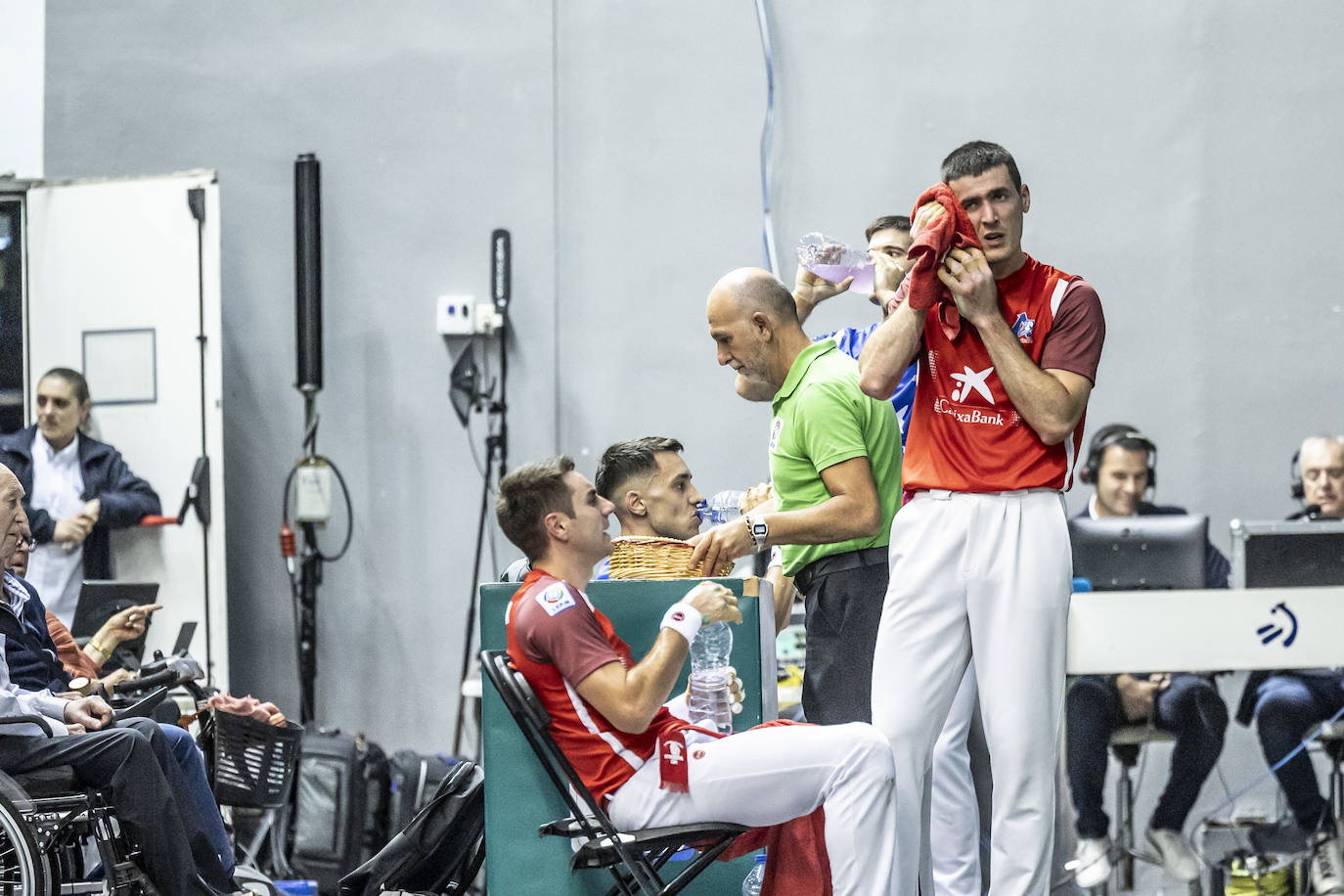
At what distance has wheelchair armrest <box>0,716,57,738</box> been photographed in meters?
3.12

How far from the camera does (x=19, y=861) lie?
2.98m

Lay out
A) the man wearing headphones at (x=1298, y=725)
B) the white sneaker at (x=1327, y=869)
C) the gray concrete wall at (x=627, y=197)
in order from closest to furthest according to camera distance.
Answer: the white sneaker at (x=1327, y=869) < the man wearing headphones at (x=1298, y=725) < the gray concrete wall at (x=627, y=197)

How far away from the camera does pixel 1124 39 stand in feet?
16.9

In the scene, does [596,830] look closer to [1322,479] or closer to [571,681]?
[571,681]

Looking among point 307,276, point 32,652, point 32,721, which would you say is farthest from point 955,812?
point 307,276

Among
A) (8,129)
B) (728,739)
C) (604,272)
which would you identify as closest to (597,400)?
(604,272)

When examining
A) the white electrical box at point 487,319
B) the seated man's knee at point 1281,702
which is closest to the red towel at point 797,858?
the seated man's knee at point 1281,702

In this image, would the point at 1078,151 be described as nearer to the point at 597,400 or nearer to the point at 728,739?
the point at 597,400

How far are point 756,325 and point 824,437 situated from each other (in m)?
0.31

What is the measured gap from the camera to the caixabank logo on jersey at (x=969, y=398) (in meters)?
2.55

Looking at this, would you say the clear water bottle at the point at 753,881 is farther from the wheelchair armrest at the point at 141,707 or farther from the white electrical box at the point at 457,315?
the white electrical box at the point at 457,315

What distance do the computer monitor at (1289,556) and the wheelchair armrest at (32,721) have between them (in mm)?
3213

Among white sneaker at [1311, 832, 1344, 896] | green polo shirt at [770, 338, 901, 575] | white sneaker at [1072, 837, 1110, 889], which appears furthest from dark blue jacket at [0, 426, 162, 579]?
white sneaker at [1311, 832, 1344, 896]

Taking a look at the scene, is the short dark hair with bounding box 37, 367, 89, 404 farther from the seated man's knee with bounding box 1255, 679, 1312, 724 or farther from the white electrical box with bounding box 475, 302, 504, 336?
the seated man's knee with bounding box 1255, 679, 1312, 724
